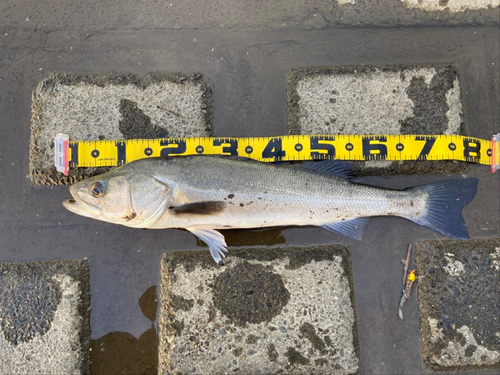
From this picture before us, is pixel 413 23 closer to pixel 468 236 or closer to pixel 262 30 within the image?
pixel 262 30

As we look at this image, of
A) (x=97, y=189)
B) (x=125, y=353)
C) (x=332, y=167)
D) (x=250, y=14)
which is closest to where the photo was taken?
(x=97, y=189)

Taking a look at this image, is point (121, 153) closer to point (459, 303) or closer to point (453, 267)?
point (453, 267)

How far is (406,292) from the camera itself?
10.6ft

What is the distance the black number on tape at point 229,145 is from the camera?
3.23 m

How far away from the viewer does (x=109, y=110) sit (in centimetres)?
332

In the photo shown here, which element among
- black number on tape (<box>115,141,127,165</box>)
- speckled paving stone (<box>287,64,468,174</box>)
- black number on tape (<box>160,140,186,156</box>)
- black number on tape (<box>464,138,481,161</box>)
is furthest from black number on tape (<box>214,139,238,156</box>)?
black number on tape (<box>464,138,481,161</box>)

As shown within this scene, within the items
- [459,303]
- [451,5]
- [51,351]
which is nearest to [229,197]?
[51,351]

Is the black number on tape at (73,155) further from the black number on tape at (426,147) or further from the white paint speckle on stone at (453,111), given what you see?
the white paint speckle on stone at (453,111)

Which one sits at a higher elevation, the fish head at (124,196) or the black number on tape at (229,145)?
the black number on tape at (229,145)

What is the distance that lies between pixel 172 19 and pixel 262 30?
0.91 meters

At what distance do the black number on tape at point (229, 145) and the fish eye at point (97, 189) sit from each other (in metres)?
1.05

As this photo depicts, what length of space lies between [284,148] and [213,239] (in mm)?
1049

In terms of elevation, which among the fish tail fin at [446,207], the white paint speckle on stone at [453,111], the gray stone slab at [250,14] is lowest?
the fish tail fin at [446,207]

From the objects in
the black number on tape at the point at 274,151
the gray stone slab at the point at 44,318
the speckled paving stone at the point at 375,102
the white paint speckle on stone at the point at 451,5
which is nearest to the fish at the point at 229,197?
the black number on tape at the point at 274,151
